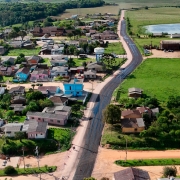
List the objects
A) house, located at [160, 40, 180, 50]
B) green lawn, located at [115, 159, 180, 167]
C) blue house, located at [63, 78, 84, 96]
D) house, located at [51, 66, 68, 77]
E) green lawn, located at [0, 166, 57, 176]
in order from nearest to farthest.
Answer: green lawn, located at [0, 166, 57, 176], green lawn, located at [115, 159, 180, 167], blue house, located at [63, 78, 84, 96], house, located at [51, 66, 68, 77], house, located at [160, 40, 180, 50]

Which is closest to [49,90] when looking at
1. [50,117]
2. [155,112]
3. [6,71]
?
[50,117]

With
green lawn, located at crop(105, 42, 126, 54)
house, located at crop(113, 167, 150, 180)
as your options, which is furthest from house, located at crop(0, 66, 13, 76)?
house, located at crop(113, 167, 150, 180)

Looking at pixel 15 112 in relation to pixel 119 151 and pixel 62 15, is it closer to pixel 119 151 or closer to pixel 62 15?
pixel 119 151

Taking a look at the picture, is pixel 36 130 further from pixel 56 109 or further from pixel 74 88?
pixel 74 88

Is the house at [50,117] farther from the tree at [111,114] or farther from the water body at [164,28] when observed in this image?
the water body at [164,28]

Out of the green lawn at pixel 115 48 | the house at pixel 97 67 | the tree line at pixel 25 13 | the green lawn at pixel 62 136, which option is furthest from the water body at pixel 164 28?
the green lawn at pixel 62 136

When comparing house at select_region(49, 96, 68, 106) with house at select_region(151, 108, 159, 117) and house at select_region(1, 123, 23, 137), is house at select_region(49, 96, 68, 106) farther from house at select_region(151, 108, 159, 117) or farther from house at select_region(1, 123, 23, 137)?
house at select_region(151, 108, 159, 117)

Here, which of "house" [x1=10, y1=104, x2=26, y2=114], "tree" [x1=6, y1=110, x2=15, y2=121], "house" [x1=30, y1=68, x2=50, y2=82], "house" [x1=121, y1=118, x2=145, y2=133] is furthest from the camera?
"house" [x1=30, y1=68, x2=50, y2=82]
